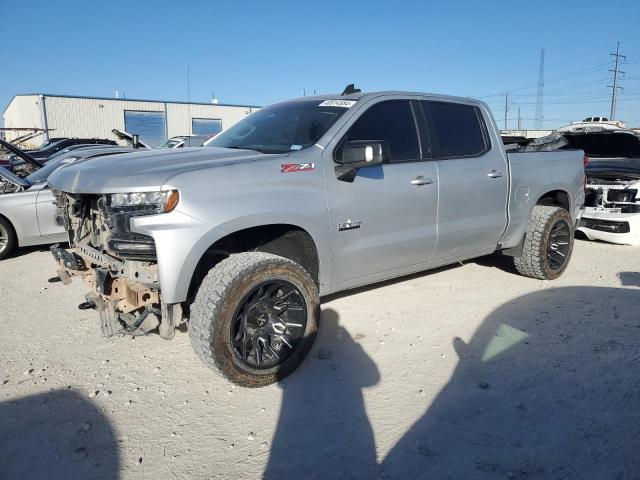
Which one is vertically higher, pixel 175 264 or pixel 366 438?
pixel 175 264

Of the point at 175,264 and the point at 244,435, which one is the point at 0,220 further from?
the point at 244,435

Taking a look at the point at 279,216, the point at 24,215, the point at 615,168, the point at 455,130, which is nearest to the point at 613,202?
the point at 615,168

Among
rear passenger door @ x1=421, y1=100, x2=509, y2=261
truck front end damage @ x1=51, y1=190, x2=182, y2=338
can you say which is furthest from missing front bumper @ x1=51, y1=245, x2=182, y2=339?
rear passenger door @ x1=421, y1=100, x2=509, y2=261

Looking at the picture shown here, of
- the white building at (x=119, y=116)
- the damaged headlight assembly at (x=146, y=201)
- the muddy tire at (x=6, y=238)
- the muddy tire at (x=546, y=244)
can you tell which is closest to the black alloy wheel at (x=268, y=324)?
the damaged headlight assembly at (x=146, y=201)

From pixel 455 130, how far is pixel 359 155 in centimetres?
156

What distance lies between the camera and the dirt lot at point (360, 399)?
93.6 inches

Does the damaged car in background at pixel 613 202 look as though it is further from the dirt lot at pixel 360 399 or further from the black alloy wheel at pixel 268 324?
the black alloy wheel at pixel 268 324

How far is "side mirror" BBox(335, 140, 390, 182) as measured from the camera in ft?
10.6

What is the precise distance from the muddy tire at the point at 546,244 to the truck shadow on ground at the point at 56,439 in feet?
14.0

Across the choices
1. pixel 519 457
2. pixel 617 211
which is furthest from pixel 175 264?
pixel 617 211

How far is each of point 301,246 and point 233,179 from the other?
0.80 m

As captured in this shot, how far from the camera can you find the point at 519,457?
7.75 ft

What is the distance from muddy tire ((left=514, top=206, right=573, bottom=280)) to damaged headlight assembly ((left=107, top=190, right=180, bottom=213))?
12.5ft

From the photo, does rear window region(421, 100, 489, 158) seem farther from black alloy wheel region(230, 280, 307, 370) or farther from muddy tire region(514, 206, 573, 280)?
black alloy wheel region(230, 280, 307, 370)
